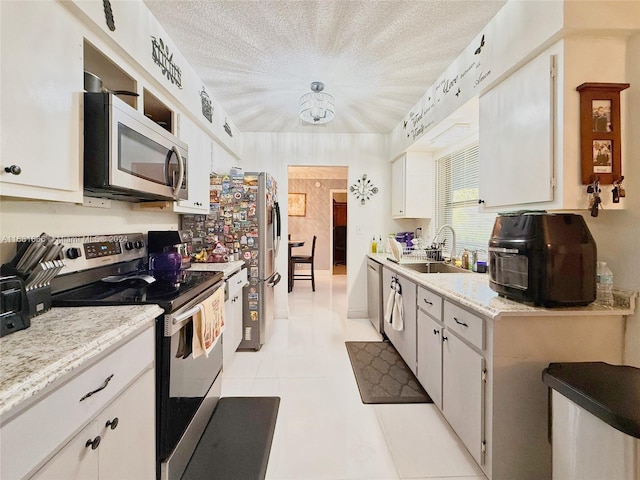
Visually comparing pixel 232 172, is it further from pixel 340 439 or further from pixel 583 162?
pixel 583 162

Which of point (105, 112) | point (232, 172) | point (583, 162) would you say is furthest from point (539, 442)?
point (232, 172)

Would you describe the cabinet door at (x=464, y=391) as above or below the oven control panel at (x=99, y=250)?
below

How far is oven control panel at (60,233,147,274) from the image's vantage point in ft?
4.76

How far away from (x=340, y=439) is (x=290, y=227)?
20.8 ft

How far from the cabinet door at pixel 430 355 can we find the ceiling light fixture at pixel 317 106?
73.3 inches

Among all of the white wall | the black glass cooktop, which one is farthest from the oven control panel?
the white wall

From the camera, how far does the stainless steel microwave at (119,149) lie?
121 centimetres

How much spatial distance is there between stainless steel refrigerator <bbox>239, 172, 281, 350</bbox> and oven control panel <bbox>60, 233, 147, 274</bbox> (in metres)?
0.99

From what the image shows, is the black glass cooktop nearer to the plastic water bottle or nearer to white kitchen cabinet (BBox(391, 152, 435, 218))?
the plastic water bottle

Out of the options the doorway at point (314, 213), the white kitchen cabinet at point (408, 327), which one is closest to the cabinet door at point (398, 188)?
the white kitchen cabinet at point (408, 327)

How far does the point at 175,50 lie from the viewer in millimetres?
2111

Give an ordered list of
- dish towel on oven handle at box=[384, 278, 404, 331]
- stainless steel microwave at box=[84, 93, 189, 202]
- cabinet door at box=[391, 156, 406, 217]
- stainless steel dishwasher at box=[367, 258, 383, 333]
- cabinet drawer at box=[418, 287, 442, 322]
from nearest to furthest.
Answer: stainless steel microwave at box=[84, 93, 189, 202], cabinet drawer at box=[418, 287, 442, 322], dish towel on oven handle at box=[384, 278, 404, 331], stainless steel dishwasher at box=[367, 258, 383, 333], cabinet door at box=[391, 156, 406, 217]

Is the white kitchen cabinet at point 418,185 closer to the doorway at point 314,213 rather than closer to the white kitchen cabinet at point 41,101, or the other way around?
the white kitchen cabinet at point 41,101

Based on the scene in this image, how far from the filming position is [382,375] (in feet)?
8.07
